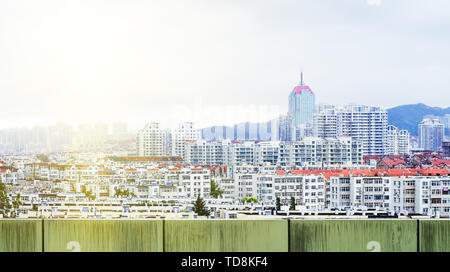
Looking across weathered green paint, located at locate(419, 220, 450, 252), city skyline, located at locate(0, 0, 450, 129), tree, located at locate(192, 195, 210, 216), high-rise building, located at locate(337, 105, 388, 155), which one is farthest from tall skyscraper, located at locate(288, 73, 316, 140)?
weathered green paint, located at locate(419, 220, 450, 252)

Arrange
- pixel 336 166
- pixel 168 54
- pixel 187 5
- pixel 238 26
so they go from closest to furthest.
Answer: pixel 187 5, pixel 238 26, pixel 168 54, pixel 336 166

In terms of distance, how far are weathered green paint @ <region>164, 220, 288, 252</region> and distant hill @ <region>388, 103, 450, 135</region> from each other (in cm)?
911

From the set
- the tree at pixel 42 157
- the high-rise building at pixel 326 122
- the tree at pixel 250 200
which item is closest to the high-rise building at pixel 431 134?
the high-rise building at pixel 326 122

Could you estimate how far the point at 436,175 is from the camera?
39.7 ft

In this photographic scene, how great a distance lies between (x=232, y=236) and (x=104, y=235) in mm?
292

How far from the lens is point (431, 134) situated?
492 inches

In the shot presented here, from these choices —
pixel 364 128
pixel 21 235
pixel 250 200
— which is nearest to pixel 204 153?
pixel 250 200

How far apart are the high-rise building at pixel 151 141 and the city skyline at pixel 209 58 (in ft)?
4.24

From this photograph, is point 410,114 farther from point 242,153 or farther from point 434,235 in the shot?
point 434,235

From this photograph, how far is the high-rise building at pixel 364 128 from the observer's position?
14254 millimetres

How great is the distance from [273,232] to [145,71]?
678 cm

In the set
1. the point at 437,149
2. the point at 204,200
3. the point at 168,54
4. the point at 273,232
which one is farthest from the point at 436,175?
the point at 273,232
